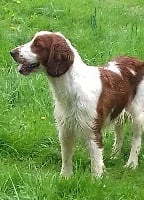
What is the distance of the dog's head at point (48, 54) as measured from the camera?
552cm

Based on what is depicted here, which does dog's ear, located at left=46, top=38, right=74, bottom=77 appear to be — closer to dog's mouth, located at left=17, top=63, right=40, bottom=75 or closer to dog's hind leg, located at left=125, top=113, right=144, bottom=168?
dog's mouth, located at left=17, top=63, right=40, bottom=75

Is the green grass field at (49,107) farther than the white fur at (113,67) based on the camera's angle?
No

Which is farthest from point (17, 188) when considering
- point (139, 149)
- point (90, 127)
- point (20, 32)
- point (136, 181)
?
Answer: point (20, 32)

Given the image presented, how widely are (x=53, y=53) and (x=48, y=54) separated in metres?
0.05

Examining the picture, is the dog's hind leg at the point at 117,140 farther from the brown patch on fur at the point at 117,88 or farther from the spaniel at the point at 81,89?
the brown patch on fur at the point at 117,88

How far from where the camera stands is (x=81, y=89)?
5691mm

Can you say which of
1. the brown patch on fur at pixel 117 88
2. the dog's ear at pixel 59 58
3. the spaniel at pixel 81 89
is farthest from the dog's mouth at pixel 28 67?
the brown patch on fur at pixel 117 88

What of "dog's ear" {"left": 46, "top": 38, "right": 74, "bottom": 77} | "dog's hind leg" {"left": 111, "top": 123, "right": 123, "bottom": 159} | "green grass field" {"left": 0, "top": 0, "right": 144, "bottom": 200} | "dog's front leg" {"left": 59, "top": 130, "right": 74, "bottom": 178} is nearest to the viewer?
"green grass field" {"left": 0, "top": 0, "right": 144, "bottom": 200}

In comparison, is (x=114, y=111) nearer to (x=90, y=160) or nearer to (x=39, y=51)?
(x=90, y=160)

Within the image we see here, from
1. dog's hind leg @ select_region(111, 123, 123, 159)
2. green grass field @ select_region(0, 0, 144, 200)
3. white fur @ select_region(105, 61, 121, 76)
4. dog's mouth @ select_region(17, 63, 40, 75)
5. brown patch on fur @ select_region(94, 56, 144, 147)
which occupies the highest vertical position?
dog's mouth @ select_region(17, 63, 40, 75)

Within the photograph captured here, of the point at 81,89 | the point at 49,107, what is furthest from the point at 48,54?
the point at 49,107

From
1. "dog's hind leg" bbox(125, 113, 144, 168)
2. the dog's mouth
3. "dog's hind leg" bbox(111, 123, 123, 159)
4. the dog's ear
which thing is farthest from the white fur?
the dog's mouth

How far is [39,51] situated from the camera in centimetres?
555

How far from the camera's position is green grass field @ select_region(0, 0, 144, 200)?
5281 millimetres
